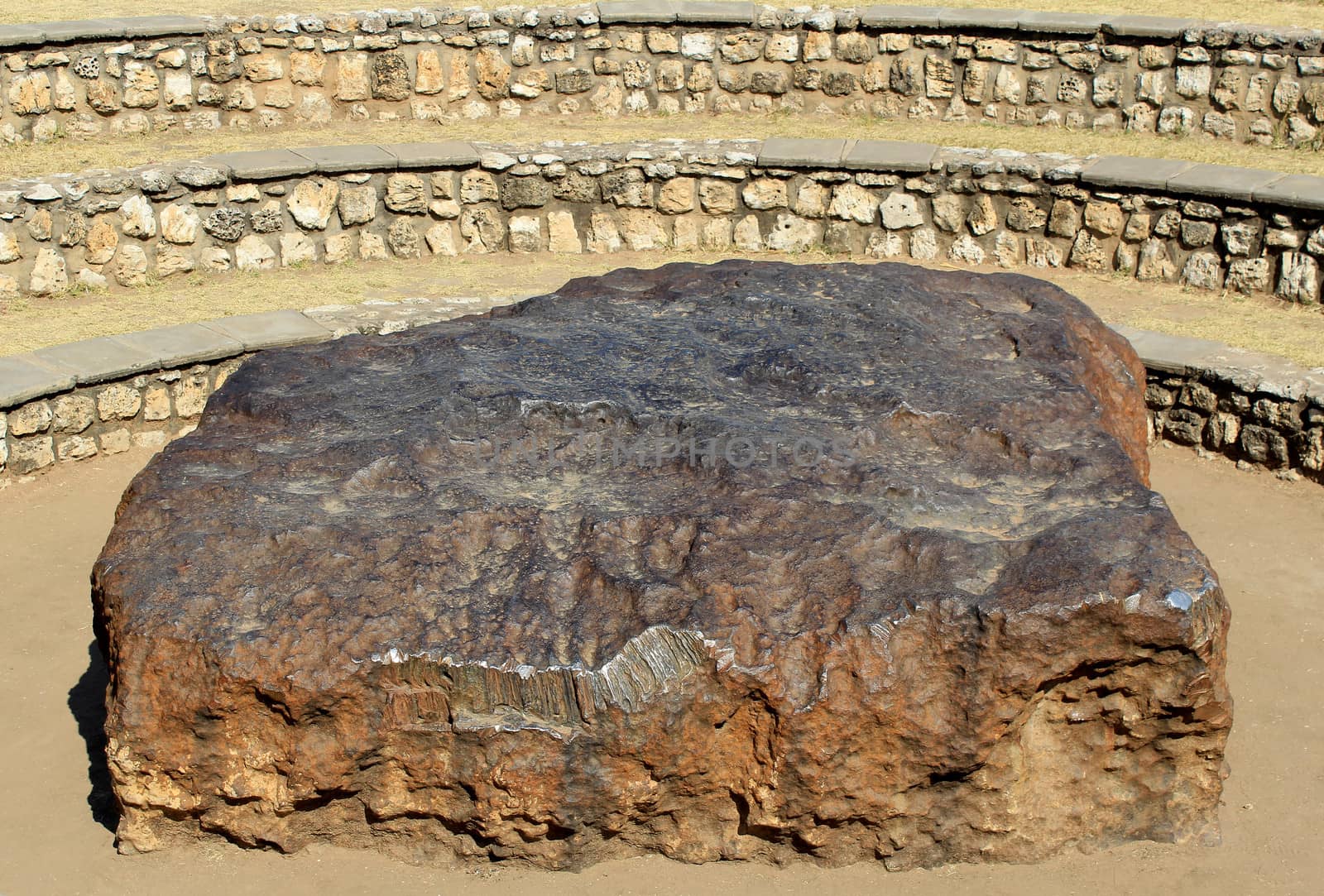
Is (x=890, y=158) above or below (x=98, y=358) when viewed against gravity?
above

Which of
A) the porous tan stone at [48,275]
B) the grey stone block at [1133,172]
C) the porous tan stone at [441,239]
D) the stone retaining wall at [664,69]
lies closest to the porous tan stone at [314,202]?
the porous tan stone at [441,239]

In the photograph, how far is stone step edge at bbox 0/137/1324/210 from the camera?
607 centimetres

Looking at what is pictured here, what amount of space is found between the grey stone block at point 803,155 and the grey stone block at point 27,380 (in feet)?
11.2

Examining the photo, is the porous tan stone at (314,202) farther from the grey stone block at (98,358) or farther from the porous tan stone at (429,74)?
the grey stone block at (98,358)

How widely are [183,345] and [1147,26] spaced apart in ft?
16.9

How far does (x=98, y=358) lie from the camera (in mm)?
4945

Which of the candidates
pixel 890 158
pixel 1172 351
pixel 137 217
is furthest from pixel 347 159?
pixel 1172 351

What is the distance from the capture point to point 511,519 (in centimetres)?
295

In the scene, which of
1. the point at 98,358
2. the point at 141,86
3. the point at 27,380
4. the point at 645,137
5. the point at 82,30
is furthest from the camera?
the point at 645,137

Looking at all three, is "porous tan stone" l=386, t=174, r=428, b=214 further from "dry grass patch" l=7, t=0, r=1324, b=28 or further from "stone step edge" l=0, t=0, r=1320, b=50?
"dry grass patch" l=7, t=0, r=1324, b=28

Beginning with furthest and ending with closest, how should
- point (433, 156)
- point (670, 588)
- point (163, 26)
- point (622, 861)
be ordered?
point (163, 26)
point (433, 156)
point (622, 861)
point (670, 588)

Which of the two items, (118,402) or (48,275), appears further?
(48,275)

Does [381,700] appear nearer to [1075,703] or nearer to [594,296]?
[1075,703]

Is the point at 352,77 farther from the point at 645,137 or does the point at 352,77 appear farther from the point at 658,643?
the point at 658,643
